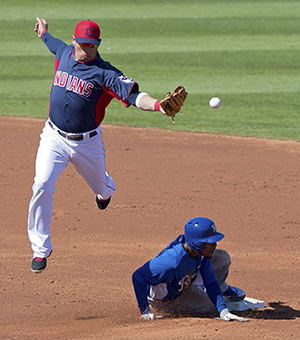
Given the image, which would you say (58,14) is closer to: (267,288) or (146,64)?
(146,64)

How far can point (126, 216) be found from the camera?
7496 millimetres

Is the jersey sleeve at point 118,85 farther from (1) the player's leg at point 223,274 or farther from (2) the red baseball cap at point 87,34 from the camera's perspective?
(1) the player's leg at point 223,274

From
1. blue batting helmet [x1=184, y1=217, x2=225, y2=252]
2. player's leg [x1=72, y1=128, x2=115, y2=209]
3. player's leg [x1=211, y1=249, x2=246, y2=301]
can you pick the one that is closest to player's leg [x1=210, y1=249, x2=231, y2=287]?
player's leg [x1=211, y1=249, x2=246, y2=301]

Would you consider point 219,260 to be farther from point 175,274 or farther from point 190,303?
point 175,274

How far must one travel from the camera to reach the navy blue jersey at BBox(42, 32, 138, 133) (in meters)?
5.23

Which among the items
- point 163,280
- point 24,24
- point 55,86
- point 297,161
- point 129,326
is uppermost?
point 24,24

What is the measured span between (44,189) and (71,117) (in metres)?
0.75

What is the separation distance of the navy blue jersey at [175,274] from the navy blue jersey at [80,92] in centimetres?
150

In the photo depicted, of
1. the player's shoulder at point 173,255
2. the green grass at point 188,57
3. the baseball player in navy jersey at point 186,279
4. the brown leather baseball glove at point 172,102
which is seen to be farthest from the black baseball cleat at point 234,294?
the green grass at point 188,57

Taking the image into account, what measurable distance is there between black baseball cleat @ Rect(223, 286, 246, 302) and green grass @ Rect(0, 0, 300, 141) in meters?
5.78

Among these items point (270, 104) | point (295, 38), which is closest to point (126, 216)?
point (270, 104)

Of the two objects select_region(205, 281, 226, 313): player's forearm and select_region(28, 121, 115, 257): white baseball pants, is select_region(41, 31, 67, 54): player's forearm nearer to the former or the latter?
select_region(28, 121, 115, 257): white baseball pants

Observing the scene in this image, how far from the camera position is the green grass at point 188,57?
38.8 ft

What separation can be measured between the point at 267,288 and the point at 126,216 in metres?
2.37
